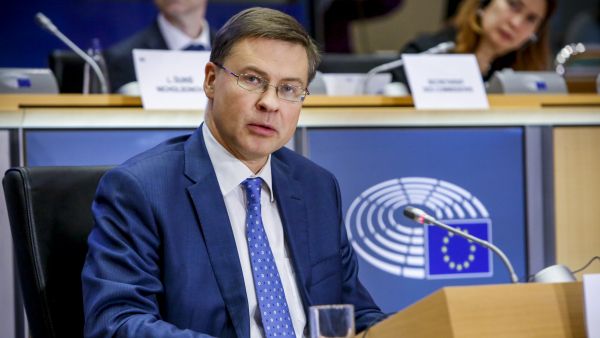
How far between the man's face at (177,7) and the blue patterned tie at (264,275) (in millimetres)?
2976

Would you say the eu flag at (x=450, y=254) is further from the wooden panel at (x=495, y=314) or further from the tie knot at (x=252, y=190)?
the wooden panel at (x=495, y=314)

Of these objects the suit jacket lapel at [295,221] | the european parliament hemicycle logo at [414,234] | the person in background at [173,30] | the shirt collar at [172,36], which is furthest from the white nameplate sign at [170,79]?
the shirt collar at [172,36]

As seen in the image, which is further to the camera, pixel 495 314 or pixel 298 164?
pixel 298 164

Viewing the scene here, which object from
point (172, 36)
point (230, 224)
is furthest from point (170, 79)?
point (172, 36)

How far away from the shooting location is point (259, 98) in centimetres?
235

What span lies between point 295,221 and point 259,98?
337mm

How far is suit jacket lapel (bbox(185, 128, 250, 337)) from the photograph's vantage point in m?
2.24

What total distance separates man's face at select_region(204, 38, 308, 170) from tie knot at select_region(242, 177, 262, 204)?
0.21ft

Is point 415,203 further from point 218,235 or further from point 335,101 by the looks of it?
point 218,235

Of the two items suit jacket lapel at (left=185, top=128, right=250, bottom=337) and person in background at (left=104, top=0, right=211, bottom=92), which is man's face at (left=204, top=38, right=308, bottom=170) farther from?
person in background at (left=104, top=0, right=211, bottom=92)

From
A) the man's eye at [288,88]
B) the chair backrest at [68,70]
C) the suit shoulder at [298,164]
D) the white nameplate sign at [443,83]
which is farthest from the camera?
the chair backrest at [68,70]

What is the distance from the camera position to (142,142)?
355 centimetres

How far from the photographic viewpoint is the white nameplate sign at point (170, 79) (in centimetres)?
355

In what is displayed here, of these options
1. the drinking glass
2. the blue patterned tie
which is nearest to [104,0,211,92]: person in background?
the blue patterned tie
